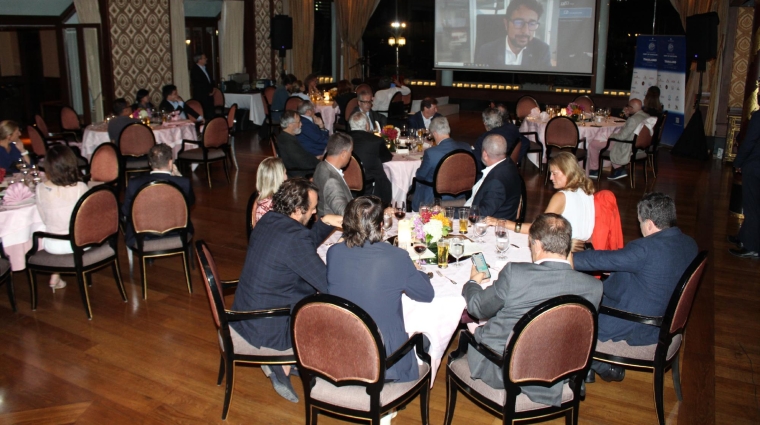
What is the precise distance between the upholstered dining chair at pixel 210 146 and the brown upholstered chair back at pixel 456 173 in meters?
3.60

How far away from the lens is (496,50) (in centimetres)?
1376

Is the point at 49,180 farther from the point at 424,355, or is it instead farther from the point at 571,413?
the point at 571,413

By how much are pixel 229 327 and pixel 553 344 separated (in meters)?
1.66

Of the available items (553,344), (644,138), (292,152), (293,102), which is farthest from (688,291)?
(293,102)

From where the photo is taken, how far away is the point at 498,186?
184 inches

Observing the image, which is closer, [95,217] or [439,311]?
[439,311]

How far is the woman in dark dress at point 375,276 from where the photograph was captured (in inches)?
111

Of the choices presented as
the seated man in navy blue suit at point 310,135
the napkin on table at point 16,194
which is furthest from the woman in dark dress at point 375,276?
the seated man in navy blue suit at point 310,135

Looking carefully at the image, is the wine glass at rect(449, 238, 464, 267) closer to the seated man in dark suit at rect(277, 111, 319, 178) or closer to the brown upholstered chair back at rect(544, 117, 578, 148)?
the seated man in dark suit at rect(277, 111, 319, 178)

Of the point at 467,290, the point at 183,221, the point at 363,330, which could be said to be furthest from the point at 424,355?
the point at 183,221

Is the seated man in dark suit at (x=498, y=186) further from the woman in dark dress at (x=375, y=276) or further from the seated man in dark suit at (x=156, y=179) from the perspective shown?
the seated man in dark suit at (x=156, y=179)

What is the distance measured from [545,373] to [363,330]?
33.1 inches

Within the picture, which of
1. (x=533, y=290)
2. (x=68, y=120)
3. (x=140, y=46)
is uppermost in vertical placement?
(x=140, y=46)

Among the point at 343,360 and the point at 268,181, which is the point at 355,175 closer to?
the point at 268,181
